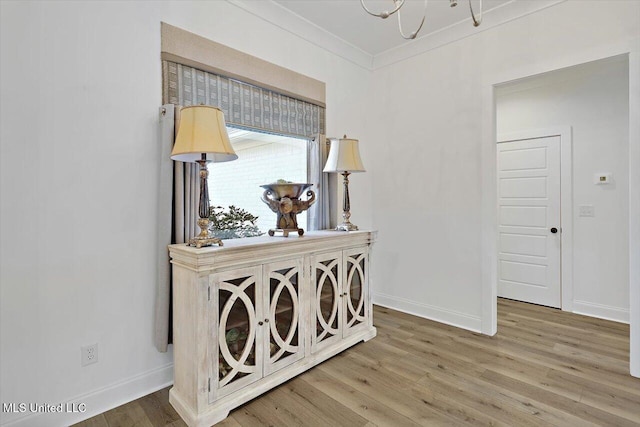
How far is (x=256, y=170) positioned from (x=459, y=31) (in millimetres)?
2220

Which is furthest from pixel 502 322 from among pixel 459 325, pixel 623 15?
pixel 623 15

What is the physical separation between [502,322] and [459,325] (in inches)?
19.1

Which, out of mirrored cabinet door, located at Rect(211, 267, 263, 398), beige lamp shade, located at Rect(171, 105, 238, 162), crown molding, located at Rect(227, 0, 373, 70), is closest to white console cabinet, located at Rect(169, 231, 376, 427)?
mirrored cabinet door, located at Rect(211, 267, 263, 398)

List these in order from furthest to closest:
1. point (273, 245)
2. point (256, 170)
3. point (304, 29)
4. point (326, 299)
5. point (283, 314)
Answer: point (304, 29)
point (256, 170)
point (326, 299)
point (283, 314)
point (273, 245)

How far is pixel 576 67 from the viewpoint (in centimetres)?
238

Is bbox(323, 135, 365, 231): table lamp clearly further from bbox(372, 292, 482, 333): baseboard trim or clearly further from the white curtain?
bbox(372, 292, 482, 333): baseboard trim

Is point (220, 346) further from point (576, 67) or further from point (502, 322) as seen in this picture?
point (576, 67)

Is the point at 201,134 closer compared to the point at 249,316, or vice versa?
the point at 201,134

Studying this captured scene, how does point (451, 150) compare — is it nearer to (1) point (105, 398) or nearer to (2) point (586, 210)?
(2) point (586, 210)

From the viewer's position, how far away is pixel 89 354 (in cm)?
177

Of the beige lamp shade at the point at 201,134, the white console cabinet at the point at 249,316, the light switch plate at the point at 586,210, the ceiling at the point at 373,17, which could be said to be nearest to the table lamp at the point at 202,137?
the beige lamp shade at the point at 201,134

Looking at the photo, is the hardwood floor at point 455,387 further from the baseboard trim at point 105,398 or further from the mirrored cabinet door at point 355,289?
the mirrored cabinet door at point 355,289

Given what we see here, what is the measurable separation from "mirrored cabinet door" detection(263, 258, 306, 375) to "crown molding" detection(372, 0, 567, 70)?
247cm

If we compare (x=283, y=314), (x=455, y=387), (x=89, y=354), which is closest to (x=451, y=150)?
(x=455, y=387)
